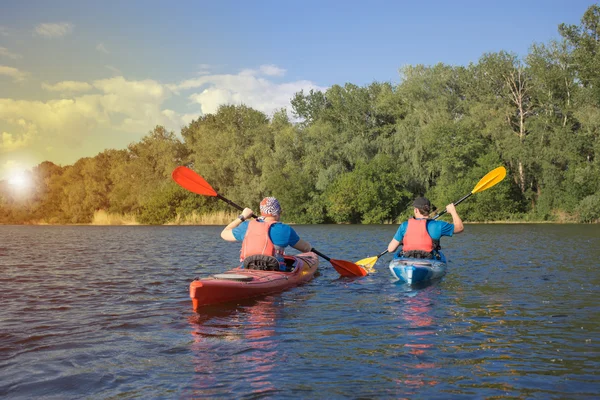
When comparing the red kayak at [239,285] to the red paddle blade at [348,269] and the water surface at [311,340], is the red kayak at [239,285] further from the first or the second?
the red paddle blade at [348,269]

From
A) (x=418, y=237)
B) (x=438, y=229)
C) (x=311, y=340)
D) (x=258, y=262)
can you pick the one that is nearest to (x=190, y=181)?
(x=258, y=262)

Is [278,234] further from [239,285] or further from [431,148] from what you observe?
[431,148]

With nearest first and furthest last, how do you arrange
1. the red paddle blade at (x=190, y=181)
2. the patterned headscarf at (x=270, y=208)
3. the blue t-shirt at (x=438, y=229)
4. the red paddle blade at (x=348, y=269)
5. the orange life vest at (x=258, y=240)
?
the orange life vest at (x=258, y=240), the patterned headscarf at (x=270, y=208), the blue t-shirt at (x=438, y=229), the red paddle blade at (x=190, y=181), the red paddle blade at (x=348, y=269)

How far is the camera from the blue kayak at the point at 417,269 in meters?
9.45

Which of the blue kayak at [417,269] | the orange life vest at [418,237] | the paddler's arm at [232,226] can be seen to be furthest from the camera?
the orange life vest at [418,237]

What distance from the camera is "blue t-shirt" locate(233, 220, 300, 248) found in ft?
28.0

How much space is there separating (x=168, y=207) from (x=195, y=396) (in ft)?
165

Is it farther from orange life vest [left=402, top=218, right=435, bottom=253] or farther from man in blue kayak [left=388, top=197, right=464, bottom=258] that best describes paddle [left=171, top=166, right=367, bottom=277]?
orange life vest [left=402, top=218, right=435, bottom=253]

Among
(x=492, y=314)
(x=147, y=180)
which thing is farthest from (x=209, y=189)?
(x=147, y=180)

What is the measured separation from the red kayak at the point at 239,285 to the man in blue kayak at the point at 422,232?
6.76 feet

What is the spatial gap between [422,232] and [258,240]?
3.17m

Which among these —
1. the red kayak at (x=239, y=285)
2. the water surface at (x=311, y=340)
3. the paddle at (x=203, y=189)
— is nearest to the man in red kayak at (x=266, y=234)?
the red kayak at (x=239, y=285)

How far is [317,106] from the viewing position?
55.1 metres

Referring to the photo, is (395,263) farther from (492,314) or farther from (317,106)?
(317,106)
